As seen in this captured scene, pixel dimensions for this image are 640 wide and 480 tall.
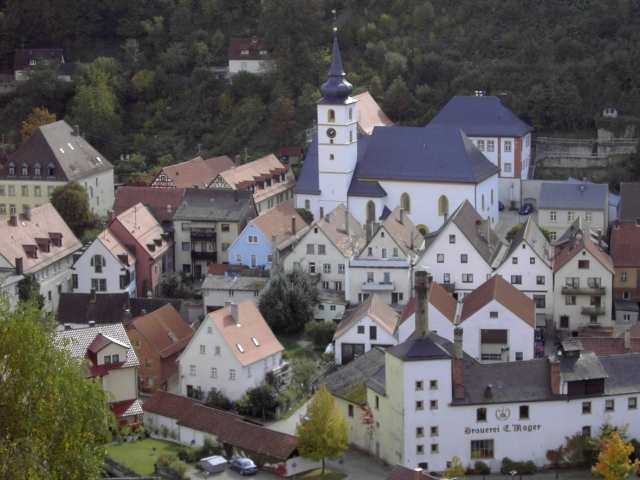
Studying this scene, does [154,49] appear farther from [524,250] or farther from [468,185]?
[524,250]

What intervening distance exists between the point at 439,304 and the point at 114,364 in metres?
11.6

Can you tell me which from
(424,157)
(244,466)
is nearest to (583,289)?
(424,157)

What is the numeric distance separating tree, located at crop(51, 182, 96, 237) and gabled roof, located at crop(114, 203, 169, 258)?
473 cm

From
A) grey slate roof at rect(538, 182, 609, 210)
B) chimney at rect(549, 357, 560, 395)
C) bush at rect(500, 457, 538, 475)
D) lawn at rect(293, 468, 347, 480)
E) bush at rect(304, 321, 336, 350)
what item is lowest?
lawn at rect(293, 468, 347, 480)

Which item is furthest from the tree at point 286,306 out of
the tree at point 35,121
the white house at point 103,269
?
the tree at point 35,121

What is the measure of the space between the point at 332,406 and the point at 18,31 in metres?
60.2

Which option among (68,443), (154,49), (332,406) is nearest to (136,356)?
(332,406)

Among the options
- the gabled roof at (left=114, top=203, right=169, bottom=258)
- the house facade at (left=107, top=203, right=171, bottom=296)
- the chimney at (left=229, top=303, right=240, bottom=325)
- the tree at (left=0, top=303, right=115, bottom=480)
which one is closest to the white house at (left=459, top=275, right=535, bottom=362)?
the chimney at (left=229, top=303, right=240, bottom=325)

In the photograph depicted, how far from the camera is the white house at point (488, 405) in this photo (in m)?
50.8

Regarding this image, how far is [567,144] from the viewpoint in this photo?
8044cm

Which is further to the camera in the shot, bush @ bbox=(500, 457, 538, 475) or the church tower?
the church tower

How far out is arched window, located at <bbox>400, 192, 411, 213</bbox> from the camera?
72.6 metres

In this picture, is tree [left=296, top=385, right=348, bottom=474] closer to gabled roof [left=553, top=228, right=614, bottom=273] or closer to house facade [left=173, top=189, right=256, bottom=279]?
gabled roof [left=553, top=228, right=614, bottom=273]

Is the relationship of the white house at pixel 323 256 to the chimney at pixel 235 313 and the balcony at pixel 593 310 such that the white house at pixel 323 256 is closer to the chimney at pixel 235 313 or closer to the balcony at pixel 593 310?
the chimney at pixel 235 313
